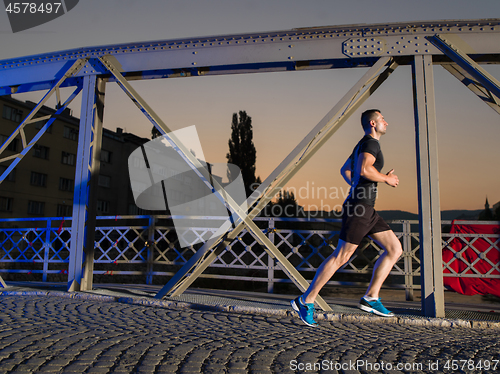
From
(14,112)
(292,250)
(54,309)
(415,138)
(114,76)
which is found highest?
(14,112)

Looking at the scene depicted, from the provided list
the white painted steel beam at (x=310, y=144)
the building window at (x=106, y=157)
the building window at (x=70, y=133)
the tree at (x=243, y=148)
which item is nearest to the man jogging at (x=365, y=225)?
the white painted steel beam at (x=310, y=144)

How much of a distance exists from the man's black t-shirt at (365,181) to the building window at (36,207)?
41679 millimetres

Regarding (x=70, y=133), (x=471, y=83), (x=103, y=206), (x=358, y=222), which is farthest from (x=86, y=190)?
(x=103, y=206)

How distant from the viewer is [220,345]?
3352 millimetres

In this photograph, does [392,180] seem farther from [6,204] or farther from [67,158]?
[67,158]

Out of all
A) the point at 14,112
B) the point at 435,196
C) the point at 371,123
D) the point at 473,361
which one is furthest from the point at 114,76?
the point at 14,112

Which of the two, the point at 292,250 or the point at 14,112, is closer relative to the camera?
the point at 292,250

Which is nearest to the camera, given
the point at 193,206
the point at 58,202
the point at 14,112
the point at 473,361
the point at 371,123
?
the point at 473,361

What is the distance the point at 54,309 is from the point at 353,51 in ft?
16.6

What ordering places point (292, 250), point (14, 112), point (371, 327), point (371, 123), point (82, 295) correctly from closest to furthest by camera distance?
1. point (371, 327)
2. point (371, 123)
3. point (82, 295)
4. point (292, 250)
5. point (14, 112)

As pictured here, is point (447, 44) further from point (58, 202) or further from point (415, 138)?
point (58, 202)

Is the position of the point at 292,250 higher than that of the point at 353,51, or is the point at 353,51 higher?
the point at 353,51

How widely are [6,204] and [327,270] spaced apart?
132 feet

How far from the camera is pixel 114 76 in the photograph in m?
6.36
